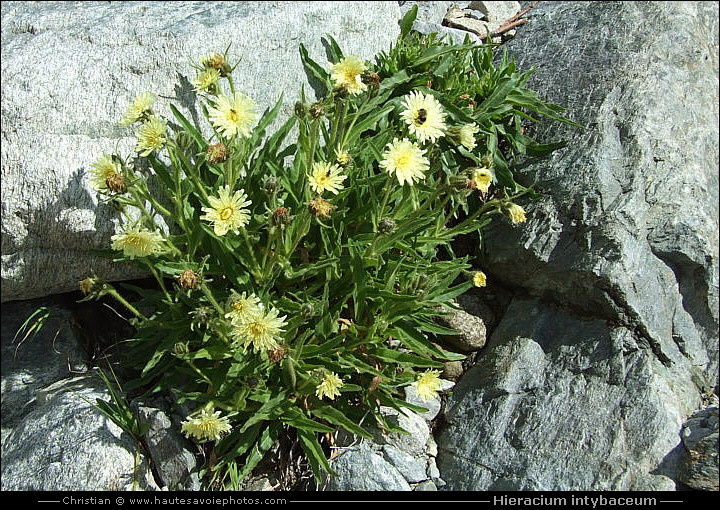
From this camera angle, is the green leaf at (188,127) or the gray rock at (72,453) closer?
the gray rock at (72,453)

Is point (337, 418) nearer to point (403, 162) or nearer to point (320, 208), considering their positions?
point (320, 208)

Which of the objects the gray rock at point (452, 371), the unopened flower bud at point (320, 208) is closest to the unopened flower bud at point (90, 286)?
the unopened flower bud at point (320, 208)

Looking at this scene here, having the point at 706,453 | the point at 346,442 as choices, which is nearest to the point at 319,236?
the point at 346,442

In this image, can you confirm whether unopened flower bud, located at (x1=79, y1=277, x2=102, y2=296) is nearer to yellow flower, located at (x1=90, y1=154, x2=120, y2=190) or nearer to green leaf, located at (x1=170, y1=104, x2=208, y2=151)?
yellow flower, located at (x1=90, y1=154, x2=120, y2=190)

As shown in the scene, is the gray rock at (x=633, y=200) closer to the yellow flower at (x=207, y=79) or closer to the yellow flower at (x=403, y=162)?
the yellow flower at (x=403, y=162)

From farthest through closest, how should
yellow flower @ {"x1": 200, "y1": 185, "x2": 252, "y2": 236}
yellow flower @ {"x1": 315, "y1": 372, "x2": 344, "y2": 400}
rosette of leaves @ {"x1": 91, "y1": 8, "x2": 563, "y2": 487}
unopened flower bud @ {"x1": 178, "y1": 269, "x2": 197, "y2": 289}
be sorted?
rosette of leaves @ {"x1": 91, "y1": 8, "x2": 563, "y2": 487} < yellow flower @ {"x1": 315, "y1": 372, "x2": 344, "y2": 400} < yellow flower @ {"x1": 200, "y1": 185, "x2": 252, "y2": 236} < unopened flower bud @ {"x1": 178, "y1": 269, "x2": 197, "y2": 289}

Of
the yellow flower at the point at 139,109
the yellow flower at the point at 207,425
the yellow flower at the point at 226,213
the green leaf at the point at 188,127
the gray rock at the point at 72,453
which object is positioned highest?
the green leaf at the point at 188,127

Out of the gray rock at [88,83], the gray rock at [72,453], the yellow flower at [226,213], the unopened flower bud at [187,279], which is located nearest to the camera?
the unopened flower bud at [187,279]

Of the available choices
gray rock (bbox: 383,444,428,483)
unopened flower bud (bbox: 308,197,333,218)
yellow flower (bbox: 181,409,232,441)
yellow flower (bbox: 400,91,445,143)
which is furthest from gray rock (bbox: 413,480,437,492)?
yellow flower (bbox: 400,91,445,143)
